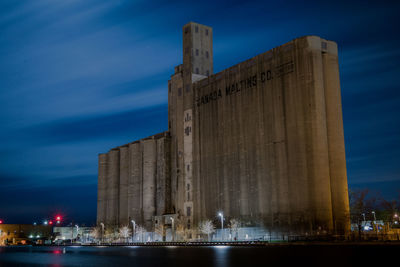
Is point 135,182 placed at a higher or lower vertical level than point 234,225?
higher

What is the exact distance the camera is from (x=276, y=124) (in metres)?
89.4

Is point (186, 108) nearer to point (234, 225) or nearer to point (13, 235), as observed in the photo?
point (234, 225)

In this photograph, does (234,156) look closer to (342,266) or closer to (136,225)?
(136,225)

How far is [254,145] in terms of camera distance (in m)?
94.5

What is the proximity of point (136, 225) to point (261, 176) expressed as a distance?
176 feet

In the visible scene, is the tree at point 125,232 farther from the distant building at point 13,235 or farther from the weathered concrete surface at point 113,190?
the distant building at point 13,235

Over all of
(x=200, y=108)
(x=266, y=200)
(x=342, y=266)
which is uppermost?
(x=200, y=108)

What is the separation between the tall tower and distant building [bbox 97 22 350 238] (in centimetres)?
25

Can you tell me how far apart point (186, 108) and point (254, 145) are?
90.6ft

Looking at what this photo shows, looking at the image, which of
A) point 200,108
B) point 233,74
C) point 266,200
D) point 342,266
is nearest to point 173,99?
point 200,108

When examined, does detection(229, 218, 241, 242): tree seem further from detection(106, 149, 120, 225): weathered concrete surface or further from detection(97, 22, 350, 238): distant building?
detection(106, 149, 120, 225): weathered concrete surface

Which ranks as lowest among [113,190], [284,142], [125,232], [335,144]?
[125,232]

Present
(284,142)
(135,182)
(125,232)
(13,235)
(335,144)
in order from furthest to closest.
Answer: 1. (13,235)
2. (135,182)
3. (125,232)
4. (284,142)
5. (335,144)

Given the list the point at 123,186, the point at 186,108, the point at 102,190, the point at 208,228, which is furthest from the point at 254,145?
the point at 102,190
